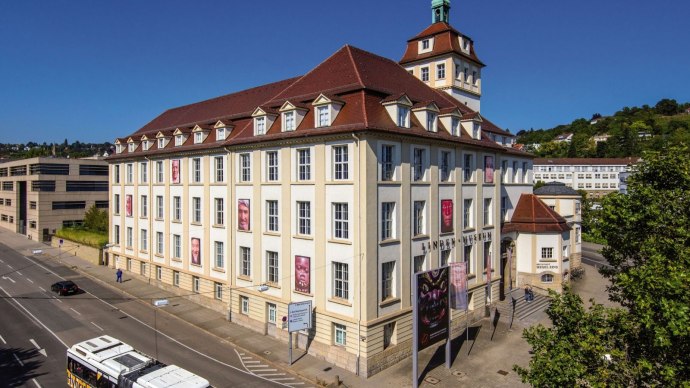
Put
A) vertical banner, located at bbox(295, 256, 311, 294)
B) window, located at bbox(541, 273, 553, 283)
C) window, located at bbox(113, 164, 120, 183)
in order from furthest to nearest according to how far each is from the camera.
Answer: window, located at bbox(113, 164, 120, 183), window, located at bbox(541, 273, 553, 283), vertical banner, located at bbox(295, 256, 311, 294)

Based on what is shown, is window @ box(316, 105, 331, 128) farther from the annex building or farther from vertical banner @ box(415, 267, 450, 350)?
vertical banner @ box(415, 267, 450, 350)

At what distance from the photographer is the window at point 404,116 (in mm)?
29266

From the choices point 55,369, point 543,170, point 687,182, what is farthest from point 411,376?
point 543,170

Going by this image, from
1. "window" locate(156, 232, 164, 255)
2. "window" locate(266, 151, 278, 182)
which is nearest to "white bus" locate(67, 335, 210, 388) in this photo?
"window" locate(266, 151, 278, 182)

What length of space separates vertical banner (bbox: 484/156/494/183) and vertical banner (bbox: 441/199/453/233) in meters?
6.22

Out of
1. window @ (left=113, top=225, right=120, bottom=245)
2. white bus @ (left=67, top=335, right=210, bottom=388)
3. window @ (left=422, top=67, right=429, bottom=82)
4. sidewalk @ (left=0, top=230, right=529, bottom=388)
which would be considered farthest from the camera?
window @ (left=113, top=225, right=120, bottom=245)

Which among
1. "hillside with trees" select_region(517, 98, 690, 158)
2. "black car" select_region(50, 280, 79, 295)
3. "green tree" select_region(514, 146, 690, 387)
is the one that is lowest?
"black car" select_region(50, 280, 79, 295)

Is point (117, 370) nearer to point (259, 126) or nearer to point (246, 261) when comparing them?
point (246, 261)

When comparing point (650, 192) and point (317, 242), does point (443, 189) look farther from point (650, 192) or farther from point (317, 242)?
point (650, 192)

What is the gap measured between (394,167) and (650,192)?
15953 millimetres

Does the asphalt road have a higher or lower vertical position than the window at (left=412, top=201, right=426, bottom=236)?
lower

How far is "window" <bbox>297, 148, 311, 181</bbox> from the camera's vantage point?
1188 inches

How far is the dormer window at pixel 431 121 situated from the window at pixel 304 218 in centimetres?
989

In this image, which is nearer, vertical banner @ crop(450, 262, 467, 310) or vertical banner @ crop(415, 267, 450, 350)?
vertical banner @ crop(415, 267, 450, 350)
